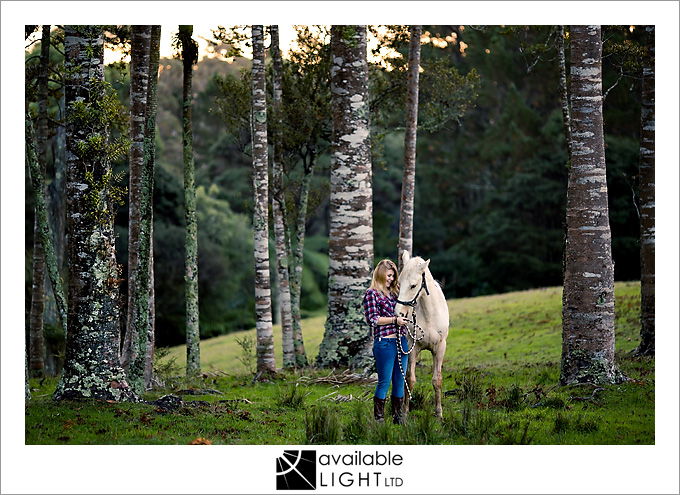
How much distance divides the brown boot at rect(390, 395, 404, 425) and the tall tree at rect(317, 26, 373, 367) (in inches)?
140

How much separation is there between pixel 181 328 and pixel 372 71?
16.0 m

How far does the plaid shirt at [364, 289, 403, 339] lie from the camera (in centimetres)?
732

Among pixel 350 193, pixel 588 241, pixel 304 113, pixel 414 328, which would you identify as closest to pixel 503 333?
pixel 304 113

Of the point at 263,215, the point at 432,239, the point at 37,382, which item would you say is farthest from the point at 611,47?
the point at 432,239

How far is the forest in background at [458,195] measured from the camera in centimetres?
2867

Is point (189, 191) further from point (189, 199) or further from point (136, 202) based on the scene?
point (136, 202)

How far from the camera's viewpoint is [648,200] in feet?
39.4

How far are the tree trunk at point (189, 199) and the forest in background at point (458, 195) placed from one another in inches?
436

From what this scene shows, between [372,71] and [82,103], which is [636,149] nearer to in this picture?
[372,71]

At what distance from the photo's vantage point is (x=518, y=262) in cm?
3381

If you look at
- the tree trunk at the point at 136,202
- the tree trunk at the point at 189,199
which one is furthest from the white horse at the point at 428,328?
the tree trunk at the point at 189,199

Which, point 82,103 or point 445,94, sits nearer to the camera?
point 82,103

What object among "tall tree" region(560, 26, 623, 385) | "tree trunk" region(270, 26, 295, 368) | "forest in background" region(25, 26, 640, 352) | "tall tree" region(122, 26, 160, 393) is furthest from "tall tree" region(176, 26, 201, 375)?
"forest in background" region(25, 26, 640, 352)

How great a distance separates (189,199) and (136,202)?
1.02 meters
